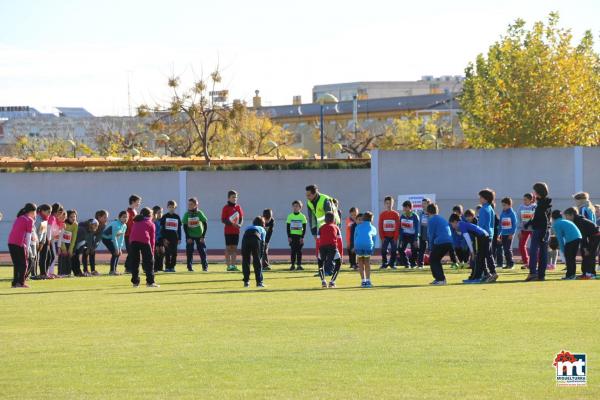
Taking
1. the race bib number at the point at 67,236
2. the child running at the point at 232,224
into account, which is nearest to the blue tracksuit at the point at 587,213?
the child running at the point at 232,224

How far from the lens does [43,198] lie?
4600cm

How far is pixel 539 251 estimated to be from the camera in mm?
24891

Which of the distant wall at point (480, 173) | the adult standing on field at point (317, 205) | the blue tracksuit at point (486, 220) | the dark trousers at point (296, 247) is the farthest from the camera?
the distant wall at point (480, 173)

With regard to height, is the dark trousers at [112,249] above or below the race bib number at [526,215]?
below

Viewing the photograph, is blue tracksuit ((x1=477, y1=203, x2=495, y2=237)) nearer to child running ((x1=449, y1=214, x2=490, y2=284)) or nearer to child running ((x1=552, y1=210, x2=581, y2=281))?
child running ((x1=449, y1=214, x2=490, y2=284))

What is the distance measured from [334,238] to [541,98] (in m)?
42.3

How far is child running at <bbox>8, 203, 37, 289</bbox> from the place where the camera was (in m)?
25.4

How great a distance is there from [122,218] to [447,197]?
48.1 ft

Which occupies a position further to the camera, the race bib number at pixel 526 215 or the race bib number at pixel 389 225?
the race bib number at pixel 389 225

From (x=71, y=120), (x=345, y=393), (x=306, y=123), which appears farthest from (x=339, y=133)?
(x=345, y=393)

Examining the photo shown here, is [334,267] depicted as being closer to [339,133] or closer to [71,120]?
[339,133]

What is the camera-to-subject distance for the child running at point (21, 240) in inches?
1000

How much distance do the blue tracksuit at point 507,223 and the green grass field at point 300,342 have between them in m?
7.61

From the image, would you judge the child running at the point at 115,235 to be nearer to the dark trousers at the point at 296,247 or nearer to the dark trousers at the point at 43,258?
the dark trousers at the point at 43,258
